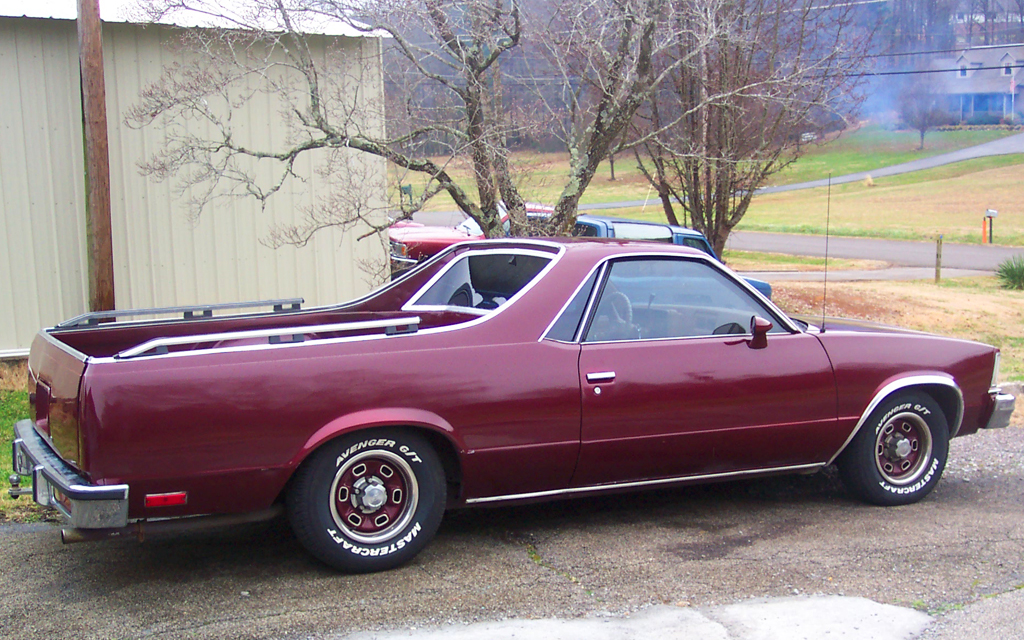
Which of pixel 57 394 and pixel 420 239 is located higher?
pixel 420 239

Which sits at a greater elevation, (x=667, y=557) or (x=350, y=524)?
(x=350, y=524)

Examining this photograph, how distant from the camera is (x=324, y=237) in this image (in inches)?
420

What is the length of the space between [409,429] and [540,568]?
36.7 inches

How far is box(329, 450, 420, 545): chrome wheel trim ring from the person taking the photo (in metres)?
4.53

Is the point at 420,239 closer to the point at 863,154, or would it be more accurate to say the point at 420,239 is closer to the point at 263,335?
the point at 263,335

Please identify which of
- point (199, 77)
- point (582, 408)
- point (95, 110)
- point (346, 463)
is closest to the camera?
point (346, 463)

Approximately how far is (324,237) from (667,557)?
6.68 metres

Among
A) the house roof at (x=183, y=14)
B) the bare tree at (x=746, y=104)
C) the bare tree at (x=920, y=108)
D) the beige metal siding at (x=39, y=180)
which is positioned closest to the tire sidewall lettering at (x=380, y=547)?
the house roof at (x=183, y=14)

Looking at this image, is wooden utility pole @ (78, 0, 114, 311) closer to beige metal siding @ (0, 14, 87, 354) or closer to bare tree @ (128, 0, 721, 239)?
bare tree @ (128, 0, 721, 239)

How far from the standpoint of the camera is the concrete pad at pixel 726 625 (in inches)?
158

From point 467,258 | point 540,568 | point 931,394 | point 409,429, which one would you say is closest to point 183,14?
point 467,258

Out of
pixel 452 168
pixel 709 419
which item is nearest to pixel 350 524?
pixel 709 419

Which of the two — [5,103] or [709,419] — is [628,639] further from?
[5,103]

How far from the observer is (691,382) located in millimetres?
5188
